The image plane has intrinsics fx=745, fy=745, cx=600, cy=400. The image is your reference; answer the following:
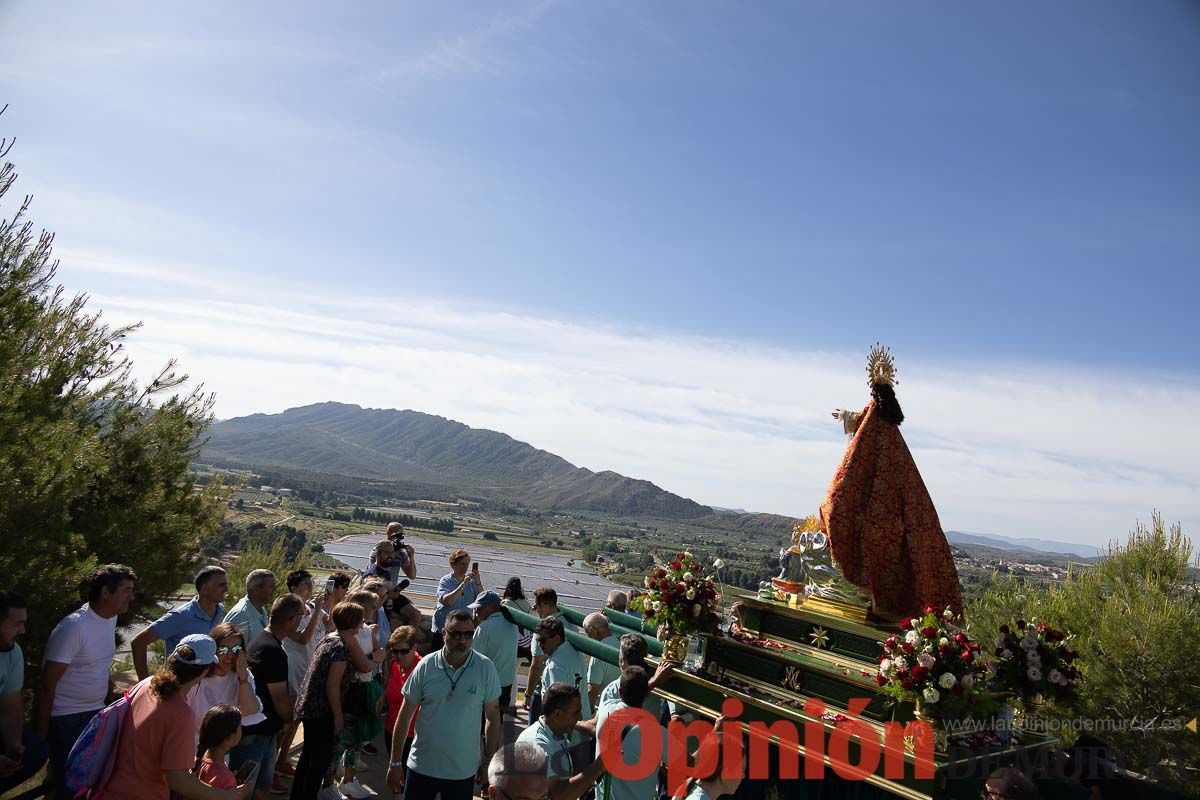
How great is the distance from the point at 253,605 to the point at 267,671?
922 mm

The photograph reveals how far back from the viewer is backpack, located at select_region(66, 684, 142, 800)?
154 inches

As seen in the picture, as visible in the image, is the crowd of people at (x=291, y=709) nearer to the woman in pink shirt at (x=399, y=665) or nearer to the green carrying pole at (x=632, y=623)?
the woman in pink shirt at (x=399, y=665)

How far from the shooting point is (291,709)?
5.70m

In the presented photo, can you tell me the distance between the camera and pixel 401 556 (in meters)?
9.10

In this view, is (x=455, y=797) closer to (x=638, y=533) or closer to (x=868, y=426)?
(x=868, y=426)

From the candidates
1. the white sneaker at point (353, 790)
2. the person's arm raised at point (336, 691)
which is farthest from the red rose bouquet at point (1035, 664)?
the white sneaker at point (353, 790)

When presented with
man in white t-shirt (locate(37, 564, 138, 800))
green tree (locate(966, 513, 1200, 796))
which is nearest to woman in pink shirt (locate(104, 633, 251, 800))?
man in white t-shirt (locate(37, 564, 138, 800))

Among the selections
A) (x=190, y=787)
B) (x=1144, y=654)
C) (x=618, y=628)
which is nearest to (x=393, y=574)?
(x=618, y=628)

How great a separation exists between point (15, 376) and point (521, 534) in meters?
94.1

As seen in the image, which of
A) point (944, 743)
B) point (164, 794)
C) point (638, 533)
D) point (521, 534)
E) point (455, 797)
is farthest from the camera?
point (638, 533)

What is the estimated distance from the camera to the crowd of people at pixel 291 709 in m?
3.99

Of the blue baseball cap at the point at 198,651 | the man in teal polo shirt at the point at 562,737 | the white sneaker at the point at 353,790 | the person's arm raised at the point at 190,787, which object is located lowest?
the white sneaker at the point at 353,790

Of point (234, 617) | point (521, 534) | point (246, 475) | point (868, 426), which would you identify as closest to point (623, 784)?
point (234, 617)

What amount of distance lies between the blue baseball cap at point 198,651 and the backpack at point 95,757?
1.42 feet
